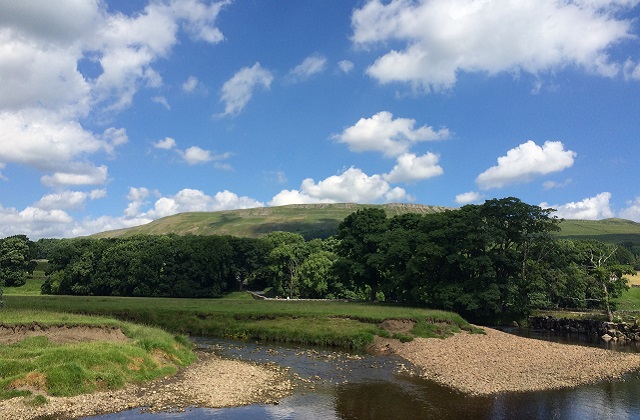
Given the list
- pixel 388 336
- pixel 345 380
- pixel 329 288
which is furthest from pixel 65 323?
pixel 329 288

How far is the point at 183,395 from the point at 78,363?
7579 mm

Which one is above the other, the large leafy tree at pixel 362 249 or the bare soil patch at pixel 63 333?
the large leafy tree at pixel 362 249

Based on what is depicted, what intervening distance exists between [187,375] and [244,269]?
100501mm

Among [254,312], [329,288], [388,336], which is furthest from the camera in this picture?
[329,288]

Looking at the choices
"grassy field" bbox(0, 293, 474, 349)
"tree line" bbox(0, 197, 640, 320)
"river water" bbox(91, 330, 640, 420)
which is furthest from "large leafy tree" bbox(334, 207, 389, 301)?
"river water" bbox(91, 330, 640, 420)

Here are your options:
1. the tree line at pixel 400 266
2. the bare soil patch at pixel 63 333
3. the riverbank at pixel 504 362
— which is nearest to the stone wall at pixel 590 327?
the tree line at pixel 400 266

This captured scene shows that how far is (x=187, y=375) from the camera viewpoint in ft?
114

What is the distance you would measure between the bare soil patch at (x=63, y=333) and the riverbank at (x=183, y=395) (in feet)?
27.7

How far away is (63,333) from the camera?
39.1 meters

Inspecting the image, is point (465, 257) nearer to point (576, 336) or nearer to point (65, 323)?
point (576, 336)

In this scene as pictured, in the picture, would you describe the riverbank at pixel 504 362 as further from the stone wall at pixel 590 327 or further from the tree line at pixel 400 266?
the tree line at pixel 400 266

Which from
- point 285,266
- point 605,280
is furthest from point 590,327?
point 285,266

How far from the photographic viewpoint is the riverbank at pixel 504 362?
3434cm

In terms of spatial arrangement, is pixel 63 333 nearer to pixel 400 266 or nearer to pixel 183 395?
pixel 183 395
